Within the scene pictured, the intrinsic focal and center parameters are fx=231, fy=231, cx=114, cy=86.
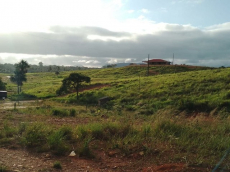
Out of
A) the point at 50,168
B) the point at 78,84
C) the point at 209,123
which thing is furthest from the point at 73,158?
the point at 78,84

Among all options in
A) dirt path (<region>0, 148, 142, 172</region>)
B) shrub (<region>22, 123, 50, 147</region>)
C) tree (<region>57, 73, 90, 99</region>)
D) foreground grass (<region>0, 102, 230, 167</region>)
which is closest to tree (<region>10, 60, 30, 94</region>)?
tree (<region>57, 73, 90, 99</region>)

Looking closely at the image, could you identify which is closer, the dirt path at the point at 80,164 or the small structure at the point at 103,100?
the dirt path at the point at 80,164

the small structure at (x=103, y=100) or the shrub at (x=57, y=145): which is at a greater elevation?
the shrub at (x=57, y=145)

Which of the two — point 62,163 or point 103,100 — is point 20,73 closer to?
point 103,100

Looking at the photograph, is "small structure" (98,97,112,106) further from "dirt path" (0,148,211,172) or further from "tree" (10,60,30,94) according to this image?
"tree" (10,60,30,94)

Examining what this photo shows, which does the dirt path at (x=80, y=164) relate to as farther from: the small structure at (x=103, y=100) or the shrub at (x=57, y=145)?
the small structure at (x=103, y=100)

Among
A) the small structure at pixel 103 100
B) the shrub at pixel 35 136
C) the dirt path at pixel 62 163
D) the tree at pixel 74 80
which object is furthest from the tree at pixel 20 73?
the dirt path at pixel 62 163

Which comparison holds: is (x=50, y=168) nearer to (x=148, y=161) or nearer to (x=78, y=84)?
(x=148, y=161)

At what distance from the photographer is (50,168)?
4.94 meters

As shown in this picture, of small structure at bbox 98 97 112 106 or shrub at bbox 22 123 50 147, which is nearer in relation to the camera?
shrub at bbox 22 123 50 147

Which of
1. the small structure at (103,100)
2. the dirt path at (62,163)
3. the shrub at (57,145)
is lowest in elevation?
the small structure at (103,100)

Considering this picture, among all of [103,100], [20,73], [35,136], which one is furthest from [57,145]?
[20,73]

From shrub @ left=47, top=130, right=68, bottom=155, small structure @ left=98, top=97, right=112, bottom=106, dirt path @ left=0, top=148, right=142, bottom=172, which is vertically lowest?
small structure @ left=98, top=97, right=112, bottom=106

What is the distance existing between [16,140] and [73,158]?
2.35m
